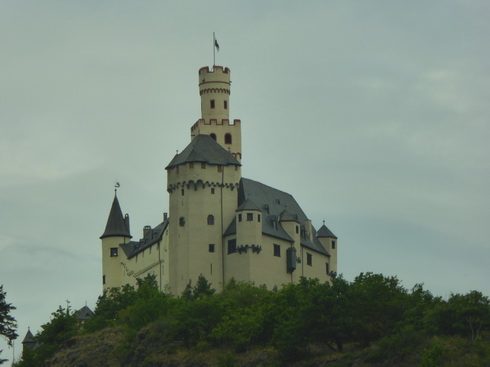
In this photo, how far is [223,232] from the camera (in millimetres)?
163125

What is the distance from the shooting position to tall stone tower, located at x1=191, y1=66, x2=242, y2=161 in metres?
176

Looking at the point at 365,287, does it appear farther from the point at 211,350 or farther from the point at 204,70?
the point at 204,70

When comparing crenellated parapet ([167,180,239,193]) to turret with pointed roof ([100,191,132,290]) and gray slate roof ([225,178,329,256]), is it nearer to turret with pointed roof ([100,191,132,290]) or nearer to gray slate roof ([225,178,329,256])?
gray slate roof ([225,178,329,256])

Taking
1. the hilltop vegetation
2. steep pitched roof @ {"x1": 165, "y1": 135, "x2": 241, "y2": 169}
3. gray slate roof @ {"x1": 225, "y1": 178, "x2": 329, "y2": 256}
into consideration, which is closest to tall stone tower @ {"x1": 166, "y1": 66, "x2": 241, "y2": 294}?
steep pitched roof @ {"x1": 165, "y1": 135, "x2": 241, "y2": 169}

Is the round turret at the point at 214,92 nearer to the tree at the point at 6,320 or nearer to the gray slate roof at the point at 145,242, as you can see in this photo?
the gray slate roof at the point at 145,242

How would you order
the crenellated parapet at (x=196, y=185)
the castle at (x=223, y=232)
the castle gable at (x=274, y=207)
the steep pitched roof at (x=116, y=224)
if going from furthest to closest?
1. the steep pitched roof at (x=116, y=224)
2. the castle gable at (x=274, y=207)
3. the crenellated parapet at (x=196, y=185)
4. the castle at (x=223, y=232)

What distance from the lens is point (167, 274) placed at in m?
164

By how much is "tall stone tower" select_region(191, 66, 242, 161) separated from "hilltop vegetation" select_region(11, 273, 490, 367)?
28435 mm

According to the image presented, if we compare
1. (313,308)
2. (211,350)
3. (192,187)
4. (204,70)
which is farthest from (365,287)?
(204,70)

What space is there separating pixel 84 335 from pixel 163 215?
40801 millimetres

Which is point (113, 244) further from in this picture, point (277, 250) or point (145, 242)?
point (277, 250)

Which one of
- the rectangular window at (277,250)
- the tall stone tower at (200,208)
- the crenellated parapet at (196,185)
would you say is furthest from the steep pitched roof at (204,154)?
the rectangular window at (277,250)

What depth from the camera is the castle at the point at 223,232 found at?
161m

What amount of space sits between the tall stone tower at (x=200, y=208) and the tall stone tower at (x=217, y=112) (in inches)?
264
